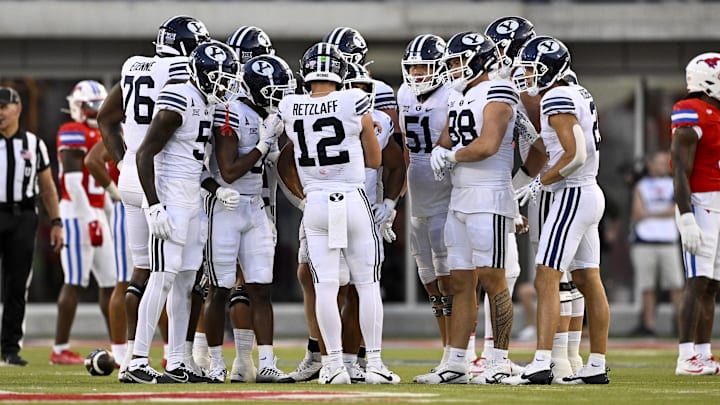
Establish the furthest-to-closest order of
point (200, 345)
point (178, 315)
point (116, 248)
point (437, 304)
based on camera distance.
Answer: point (116, 248)
point (437, 304)
point (200, 345)
point (178, 315)

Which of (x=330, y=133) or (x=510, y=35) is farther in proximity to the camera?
(x=510, y=35)

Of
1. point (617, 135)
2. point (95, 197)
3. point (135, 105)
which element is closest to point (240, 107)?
point (135, 105)

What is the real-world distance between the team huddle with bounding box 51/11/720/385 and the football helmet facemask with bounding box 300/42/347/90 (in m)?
0.01

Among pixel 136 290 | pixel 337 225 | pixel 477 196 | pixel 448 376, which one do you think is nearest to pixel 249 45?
pixel 337 225

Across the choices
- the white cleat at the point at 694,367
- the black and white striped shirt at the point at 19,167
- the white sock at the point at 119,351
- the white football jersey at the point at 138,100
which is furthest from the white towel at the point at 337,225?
the black and white striped shirt at the point at 19,167

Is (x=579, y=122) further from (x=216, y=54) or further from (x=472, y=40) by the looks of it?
(x=216, y=54)

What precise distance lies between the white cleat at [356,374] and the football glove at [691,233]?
270cm

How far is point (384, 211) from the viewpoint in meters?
9.95

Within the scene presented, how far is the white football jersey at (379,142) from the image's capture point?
998 cm

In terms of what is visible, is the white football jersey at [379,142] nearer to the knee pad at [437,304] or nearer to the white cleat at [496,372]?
the knee pad at [437,304]

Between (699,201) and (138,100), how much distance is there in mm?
4296

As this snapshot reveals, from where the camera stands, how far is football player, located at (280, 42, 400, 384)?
9.26 m

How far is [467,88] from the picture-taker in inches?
384

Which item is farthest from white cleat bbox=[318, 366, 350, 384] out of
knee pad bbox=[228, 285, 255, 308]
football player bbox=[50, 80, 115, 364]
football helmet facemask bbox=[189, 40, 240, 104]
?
football player bbox=[50, 80, 115, 364]
